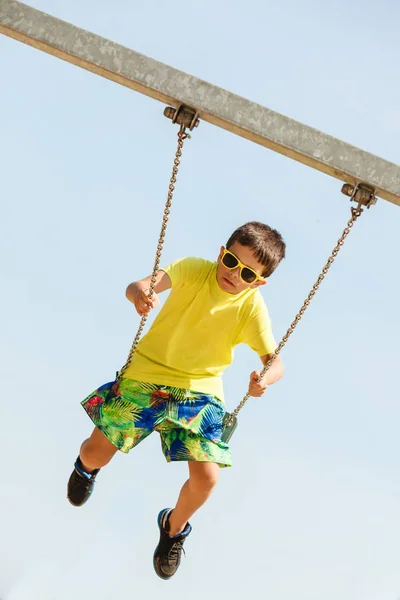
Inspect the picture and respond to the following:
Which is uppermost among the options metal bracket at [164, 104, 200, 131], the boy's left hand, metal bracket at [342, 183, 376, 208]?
metal bracket at [342, 183, 376, 208]

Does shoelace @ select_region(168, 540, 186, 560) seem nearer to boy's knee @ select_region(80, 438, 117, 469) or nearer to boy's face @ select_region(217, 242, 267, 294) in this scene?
boy's knee @ select_region(80, 438, 117, 469)

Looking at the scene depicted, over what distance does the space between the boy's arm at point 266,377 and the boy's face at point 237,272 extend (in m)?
0.40

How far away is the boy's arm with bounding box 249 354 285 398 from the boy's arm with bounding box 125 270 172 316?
2.07ft

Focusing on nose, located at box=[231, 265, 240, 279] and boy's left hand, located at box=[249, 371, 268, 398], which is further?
nose, located at box=[231, 265, 240, 279]

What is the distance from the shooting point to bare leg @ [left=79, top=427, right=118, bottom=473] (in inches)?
212

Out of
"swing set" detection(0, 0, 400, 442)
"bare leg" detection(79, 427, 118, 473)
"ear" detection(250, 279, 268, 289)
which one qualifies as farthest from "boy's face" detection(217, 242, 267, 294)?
"swing set" detection(0, 0, 400, 442)

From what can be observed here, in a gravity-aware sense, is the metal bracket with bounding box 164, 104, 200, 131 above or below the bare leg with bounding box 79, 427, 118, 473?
above

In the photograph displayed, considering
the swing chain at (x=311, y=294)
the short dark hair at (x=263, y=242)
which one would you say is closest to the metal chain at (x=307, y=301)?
the swing chain at (x=311, y=294)

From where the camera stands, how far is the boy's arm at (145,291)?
474 centimetres

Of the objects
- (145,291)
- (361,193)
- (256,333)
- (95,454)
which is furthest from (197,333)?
(361,193)

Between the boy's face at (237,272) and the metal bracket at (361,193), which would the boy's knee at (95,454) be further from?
the metal bracket at (361,193)

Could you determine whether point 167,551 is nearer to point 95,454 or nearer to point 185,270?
point 95,454

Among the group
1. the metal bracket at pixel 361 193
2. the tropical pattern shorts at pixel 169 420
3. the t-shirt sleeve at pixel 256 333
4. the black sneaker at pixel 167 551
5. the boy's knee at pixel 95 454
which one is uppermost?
the metal bracket at pixel 361 193

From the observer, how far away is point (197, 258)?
537cm
